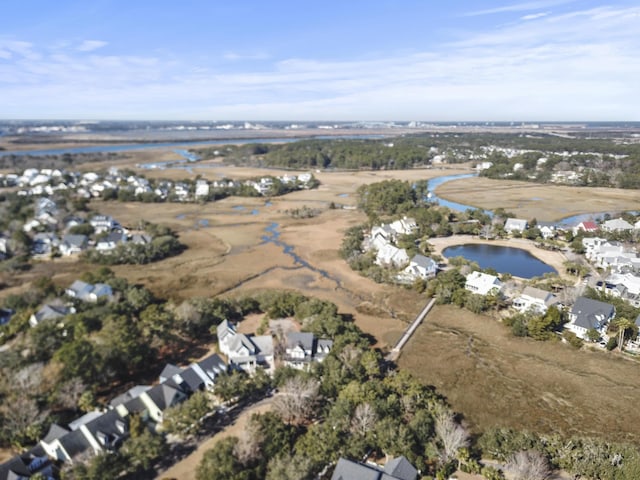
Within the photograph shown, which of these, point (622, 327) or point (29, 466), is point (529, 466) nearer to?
point (622, 327)

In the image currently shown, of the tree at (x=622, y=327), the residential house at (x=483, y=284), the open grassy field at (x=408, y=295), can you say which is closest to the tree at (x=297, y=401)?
the open grassy field at (x=408, y=295)

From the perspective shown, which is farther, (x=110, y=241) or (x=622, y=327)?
(x=110, y=241)

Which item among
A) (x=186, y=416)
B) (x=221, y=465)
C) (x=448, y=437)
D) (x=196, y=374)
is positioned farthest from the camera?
(x=196, y=374)

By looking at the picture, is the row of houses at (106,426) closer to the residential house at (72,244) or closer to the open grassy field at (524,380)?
the open grassy field at (524,380)

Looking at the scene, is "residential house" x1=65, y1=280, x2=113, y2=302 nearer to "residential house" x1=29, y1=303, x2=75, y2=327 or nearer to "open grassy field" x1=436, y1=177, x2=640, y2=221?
"residential house" x1=29, y1=303, x2=75, y2=327

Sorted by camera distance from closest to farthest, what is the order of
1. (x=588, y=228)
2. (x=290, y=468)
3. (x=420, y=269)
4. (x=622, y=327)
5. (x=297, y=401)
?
(x=290, y=468), (x=297, y=401), (x=622, y=327), (x=420, y=269), (x=588, y=228)

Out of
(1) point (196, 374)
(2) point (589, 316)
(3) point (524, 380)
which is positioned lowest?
(3) point (524, 380)

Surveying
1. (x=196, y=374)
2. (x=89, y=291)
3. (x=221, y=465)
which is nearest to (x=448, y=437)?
(x=221, y=465)
